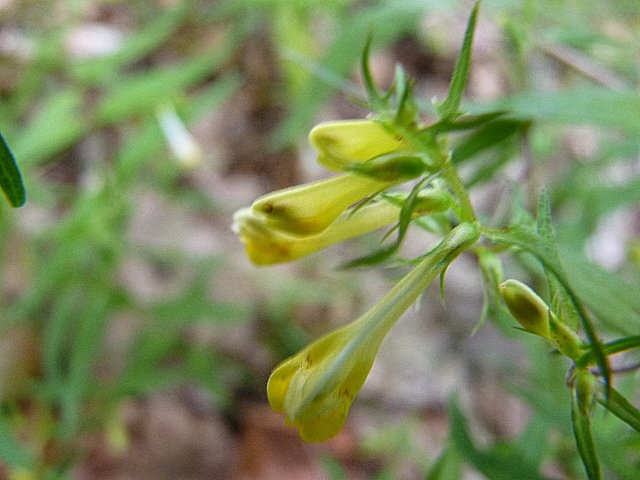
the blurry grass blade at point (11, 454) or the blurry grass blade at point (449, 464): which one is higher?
the blurry grass blade at point (11, 454)

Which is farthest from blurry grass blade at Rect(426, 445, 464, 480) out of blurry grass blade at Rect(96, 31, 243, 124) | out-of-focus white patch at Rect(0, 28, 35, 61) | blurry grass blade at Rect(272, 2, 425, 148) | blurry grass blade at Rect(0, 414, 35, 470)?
out-of-focus white patch at Rect(0, 28, 35, 61)

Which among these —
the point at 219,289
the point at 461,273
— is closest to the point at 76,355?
the point at 219,289

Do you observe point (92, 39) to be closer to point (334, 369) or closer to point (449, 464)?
point (449, 464)

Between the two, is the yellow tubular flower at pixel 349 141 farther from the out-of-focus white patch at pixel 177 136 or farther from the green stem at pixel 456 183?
the out-of-focus white patch at pixel 177 136

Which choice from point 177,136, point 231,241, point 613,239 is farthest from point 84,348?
point 613,239

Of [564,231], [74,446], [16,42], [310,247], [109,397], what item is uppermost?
[16,42]

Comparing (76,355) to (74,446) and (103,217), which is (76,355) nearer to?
(103,217)

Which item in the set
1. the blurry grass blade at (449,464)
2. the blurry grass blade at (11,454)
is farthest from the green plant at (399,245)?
the blurry grass blade at (11,454)
